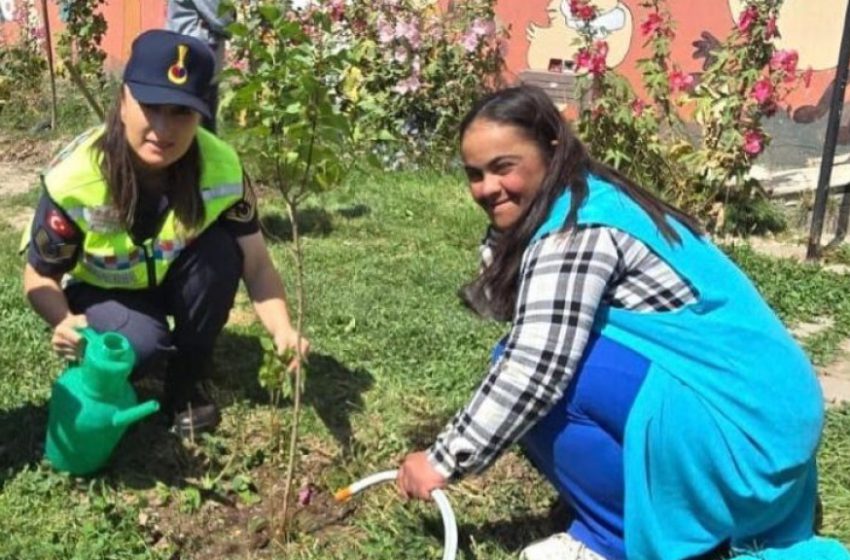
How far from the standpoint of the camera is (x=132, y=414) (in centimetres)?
242

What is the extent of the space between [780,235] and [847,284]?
2.89 ft

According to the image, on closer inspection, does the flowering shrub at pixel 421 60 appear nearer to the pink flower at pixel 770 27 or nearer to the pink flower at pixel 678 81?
the pink flower at pixel 678 81

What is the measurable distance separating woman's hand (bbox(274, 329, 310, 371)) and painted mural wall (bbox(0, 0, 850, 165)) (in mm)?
3668

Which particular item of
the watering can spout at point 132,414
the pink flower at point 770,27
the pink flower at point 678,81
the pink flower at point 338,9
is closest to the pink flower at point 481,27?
the pink flower at point 338,9

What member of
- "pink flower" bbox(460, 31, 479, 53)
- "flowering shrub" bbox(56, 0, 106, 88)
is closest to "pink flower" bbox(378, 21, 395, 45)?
"pink flower" bbox(460, 31, 479, 53)

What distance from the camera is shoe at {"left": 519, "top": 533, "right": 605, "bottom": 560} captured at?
2.36 meters

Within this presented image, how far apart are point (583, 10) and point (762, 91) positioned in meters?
1.00

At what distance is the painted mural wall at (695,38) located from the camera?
595 centimetres

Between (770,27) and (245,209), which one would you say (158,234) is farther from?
(770,27)

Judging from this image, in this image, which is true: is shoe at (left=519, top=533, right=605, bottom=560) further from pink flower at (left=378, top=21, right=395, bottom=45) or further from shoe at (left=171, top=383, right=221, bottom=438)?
pink flower at (left=378, top=21, right=395, bottom=45)

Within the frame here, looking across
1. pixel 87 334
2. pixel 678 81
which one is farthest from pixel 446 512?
pixel 678 81

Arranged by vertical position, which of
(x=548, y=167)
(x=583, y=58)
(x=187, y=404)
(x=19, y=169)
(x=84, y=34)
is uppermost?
(x=548, y=167)

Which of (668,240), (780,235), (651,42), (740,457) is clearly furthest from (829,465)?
(651,42)

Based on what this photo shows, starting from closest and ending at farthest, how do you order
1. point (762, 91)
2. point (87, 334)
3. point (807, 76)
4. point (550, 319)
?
1. point (550, 319)
2. point (87, 334)
3. point (762, 91)
4. point (807, 76)
